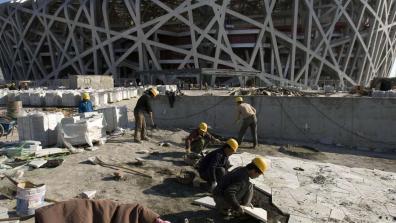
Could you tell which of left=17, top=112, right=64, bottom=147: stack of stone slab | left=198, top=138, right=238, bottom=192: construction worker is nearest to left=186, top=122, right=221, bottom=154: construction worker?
left=198, top=138, right=238, bottom=192: construction worker

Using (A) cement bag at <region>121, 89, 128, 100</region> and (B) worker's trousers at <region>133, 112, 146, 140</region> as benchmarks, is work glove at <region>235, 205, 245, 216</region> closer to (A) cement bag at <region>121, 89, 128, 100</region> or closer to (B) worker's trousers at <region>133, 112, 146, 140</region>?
A: (B) worker's trousers at <region>133, 112, 146, 140</region>

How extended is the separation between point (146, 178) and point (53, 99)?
1328 cm

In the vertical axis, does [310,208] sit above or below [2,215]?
below

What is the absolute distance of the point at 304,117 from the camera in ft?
41.2

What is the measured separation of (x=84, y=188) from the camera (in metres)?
6.66

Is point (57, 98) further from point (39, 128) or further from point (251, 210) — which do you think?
point (251, 210)

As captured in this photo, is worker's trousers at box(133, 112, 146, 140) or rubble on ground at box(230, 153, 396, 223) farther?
worker's trousers at box(133, 112, 146, 140)

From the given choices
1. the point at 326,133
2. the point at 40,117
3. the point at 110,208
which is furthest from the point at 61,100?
the point at 110,208

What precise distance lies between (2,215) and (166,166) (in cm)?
398

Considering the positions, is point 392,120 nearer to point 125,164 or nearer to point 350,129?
point 350,129

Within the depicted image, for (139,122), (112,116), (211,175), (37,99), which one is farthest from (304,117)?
(37,99)

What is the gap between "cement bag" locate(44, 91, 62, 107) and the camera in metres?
18.7

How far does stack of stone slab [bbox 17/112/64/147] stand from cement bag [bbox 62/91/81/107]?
8710 millimetres

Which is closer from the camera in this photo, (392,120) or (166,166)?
(166,166)
